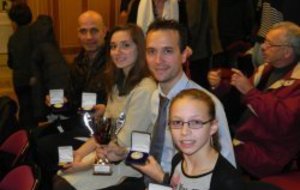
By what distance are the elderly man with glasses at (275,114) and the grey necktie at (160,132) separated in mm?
601

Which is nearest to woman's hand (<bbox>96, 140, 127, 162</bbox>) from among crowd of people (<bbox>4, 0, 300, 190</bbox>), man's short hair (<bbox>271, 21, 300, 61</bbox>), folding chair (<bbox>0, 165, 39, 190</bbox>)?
crowd of people (<bbox>4, 0, 300, 190</bbox>)

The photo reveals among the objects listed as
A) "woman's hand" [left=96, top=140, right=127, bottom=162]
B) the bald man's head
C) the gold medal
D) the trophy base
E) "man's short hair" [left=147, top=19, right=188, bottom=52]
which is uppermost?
"man's short hair" [left=147, top=19, right=188, bottom=52]

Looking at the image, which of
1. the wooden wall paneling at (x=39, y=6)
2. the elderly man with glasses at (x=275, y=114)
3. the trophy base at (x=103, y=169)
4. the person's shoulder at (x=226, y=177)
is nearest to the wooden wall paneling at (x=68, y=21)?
the wooden wall paneling at (x=39, y=6)

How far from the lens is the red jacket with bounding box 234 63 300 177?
2.65 m

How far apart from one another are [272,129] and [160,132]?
69 centimetres

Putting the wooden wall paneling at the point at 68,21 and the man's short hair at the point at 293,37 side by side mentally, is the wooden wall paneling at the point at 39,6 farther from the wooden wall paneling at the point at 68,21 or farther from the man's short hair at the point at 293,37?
the man's short hair at the point at 293,37

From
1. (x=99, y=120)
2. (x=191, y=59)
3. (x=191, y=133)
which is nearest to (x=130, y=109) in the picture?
(x=99, y=120)

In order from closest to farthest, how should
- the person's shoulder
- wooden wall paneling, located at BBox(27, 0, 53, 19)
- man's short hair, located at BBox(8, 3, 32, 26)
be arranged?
the person's shoulder
man's short hair, located at BBox(8, 3, 32, 26)
wooden wall paneling, located at BBox(27, 0, 53, 19)

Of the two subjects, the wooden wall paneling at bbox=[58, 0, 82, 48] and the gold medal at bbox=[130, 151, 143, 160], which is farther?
the wooden wall paneling at bbox=[58, 0, 82, 48]

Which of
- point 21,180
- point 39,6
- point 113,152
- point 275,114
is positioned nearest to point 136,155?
point 113,152

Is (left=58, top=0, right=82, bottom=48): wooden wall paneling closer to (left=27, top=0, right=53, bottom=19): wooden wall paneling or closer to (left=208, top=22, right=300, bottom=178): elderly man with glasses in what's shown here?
(left=27, top=0, right=53, bottom=19): wooden wall paneling

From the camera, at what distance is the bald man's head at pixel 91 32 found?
3592 millimetres

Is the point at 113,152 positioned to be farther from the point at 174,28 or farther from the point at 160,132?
the point at 174,28

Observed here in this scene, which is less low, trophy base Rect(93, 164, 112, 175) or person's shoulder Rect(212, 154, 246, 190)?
person's shoulder Rect(212, 154, 246, 190)
